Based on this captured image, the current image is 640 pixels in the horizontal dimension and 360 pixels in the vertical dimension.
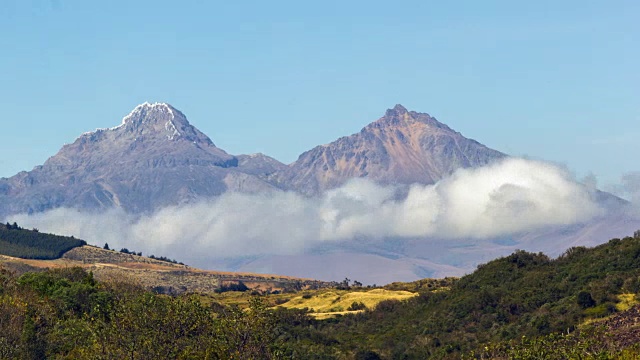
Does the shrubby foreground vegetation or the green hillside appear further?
the green hillside

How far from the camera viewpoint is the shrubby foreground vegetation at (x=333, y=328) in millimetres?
93312

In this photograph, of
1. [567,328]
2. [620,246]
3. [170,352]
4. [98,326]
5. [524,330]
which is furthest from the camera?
[620,246]

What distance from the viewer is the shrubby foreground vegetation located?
9331cm

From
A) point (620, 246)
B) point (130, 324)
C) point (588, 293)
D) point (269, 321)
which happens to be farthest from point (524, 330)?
point (130, 324)

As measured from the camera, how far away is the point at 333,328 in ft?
653

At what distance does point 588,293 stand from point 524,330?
41.9 feet

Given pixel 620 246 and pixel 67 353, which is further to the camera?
pixel 620 246

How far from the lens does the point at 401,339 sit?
591 feet

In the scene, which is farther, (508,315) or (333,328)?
(333,328)

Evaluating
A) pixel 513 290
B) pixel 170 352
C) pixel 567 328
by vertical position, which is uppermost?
pixel 513 290

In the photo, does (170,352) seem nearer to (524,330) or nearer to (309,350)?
(309,350)

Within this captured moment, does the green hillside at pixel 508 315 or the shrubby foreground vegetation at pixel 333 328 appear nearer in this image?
the shrubby foreground vegetation at pixel 333 328

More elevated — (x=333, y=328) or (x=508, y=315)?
(x=508, y=315)

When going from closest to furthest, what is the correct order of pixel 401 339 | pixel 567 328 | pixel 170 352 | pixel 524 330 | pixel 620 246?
1. pixel 170 352
2. pixel 567 328
3. pixel 524 330
4. pixel 401 339
5. pixel 620 246
